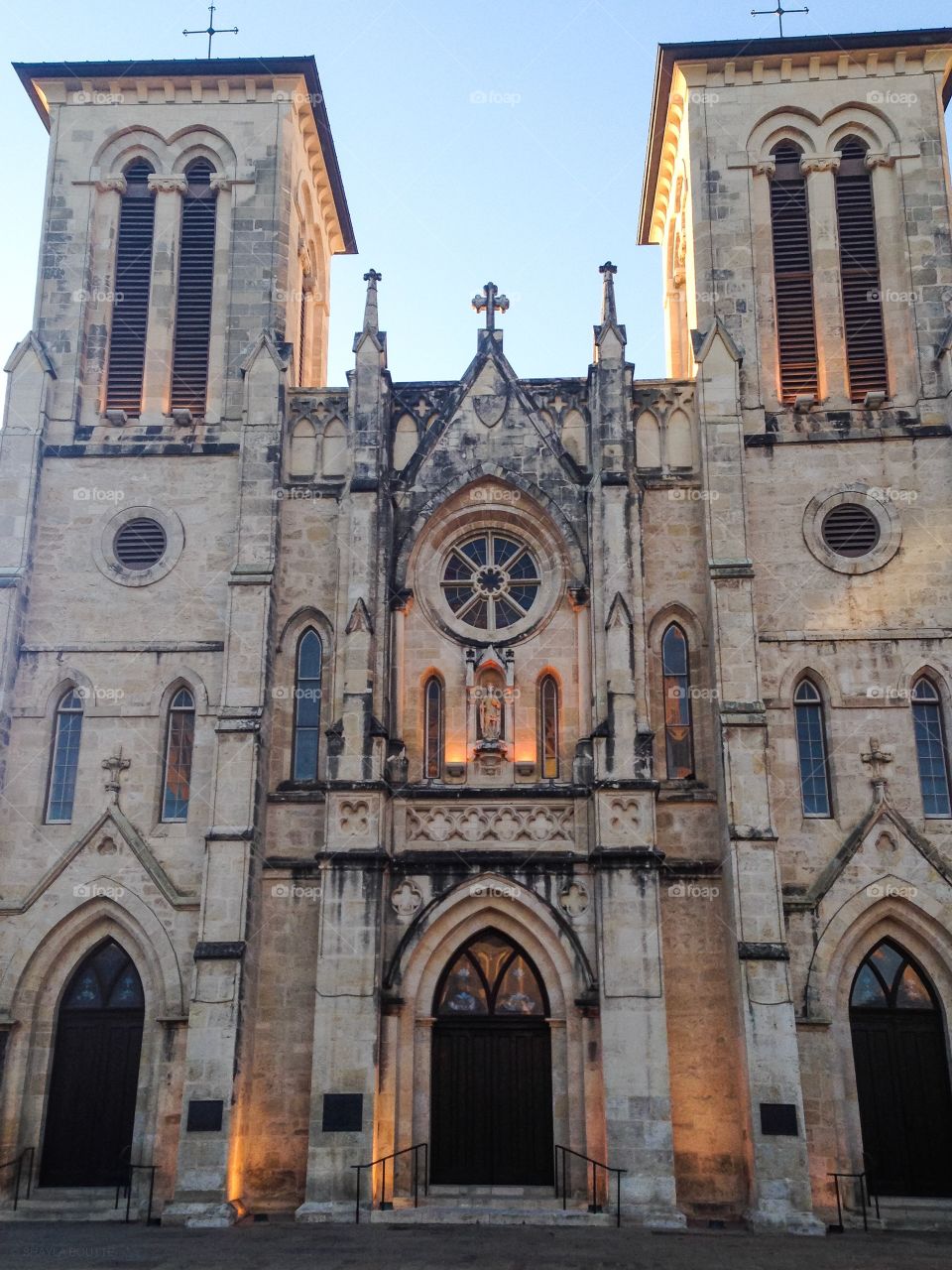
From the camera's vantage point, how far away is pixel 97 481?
86.5 ft

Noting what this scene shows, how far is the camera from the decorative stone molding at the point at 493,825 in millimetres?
23750

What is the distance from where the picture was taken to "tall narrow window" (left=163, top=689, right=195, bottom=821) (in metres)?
24.4

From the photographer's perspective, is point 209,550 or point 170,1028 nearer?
point 170,1028

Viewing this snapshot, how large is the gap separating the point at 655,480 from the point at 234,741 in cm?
909

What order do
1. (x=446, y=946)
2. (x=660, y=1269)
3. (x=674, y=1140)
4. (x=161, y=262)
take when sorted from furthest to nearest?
(x=161, y=262) < (x=446, y=946) < (x=674, y=1140) < (x=660, y=1269)

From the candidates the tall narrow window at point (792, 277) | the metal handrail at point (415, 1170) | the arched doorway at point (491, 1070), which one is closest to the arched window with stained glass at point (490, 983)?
the arched doorway at point (491, 1070)

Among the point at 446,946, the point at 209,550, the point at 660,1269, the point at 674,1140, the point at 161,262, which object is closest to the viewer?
the point at 660,1269

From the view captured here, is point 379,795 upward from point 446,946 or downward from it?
upward

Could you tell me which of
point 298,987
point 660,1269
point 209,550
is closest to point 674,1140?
point 660,1269

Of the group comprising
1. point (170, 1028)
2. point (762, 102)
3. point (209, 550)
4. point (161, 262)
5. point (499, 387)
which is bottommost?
point (170, 1028)

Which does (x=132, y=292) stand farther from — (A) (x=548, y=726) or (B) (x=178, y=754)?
(A) (x=548, y=726)

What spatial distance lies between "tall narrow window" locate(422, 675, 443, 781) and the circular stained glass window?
1388 mm

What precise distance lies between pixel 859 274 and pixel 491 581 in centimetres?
967

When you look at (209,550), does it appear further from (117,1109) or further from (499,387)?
(117,1109)
